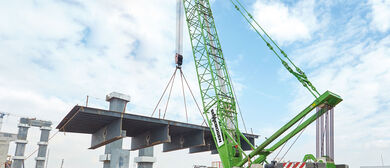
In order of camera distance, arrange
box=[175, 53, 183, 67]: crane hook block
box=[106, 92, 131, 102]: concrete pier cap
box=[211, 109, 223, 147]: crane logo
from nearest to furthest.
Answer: box=[211, 109, 223, 147]: crane logo
box=[106, 92, 131, 102]: concrete pier cap
box=[175, 53, 183, 67]: crane hook block

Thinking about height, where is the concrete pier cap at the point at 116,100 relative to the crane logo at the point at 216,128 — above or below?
above

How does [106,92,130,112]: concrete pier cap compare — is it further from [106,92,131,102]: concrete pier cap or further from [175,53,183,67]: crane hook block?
[175,53,183,67]: crane hook block

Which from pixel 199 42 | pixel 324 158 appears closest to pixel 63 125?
pixel 199 42

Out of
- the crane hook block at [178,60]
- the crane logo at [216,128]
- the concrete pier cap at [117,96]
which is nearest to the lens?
the crane logo at [216,128]

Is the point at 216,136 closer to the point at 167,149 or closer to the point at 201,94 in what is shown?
the point at 201,94

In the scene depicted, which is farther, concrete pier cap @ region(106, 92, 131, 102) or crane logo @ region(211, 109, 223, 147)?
concrete pier cap @ region(106, 92, 131, 102)

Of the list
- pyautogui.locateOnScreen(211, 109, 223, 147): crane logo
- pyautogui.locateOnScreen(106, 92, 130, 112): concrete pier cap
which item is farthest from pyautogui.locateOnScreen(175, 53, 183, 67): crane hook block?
pyautogui.locateOnScreen(211, 109, 223, 147): crane logo

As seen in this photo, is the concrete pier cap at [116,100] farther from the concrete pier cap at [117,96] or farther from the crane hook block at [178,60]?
the crane hook block at [178,60]

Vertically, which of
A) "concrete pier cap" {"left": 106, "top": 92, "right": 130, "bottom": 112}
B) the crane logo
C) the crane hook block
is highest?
the crane hook block

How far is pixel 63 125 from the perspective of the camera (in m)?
20.9

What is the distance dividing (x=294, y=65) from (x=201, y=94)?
836 cm

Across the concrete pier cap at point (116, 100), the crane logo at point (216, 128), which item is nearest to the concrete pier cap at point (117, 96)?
the concrete pier cap at point (116, 100)

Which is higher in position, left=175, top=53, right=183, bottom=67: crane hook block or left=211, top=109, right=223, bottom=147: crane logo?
left=175, top=53, right=183, bottom=67: crane hook block

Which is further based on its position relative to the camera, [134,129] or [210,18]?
[210,18]
